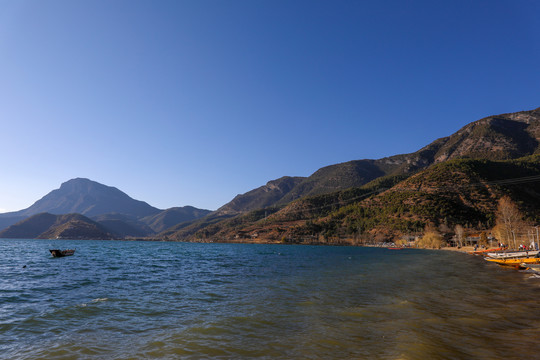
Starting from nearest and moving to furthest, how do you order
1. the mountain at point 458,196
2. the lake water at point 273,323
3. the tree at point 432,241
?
Result: the lake water at point 273,323 < the tree at point 432,241 < the mountain at point 458,196

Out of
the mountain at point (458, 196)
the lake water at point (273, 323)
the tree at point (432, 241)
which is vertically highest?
the mountain at point (458, 196)

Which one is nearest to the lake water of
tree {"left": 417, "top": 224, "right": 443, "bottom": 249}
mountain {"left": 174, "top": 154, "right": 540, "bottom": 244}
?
tree {"left": 417, "top": 224, "right": 443, "bottom": 249}

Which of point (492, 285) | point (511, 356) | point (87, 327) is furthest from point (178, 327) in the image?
point (492, 285)

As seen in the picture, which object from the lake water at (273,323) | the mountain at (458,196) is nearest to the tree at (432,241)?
the mountain at (458,196)

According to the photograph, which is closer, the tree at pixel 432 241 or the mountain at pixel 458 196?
the tree at pixel 432 241

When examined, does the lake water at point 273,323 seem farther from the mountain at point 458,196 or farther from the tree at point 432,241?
the mountain at point 458,196

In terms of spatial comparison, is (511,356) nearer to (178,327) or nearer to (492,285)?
(178,327)

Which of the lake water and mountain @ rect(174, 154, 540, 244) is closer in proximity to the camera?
the lake water

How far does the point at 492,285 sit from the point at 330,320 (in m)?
19.3

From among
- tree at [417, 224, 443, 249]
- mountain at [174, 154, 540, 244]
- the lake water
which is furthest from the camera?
mountain at [174, 154, 540, 244]

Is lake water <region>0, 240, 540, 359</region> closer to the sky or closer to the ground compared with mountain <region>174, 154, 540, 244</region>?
closer to the ground

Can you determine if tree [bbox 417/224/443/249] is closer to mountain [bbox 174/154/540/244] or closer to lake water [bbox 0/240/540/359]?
mountain [bbox 174/154/540/244]

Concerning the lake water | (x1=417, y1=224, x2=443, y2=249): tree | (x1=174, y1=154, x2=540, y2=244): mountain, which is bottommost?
(x1=417, y1=224, x2=443, y2=249): tree

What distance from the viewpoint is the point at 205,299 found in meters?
19.4
